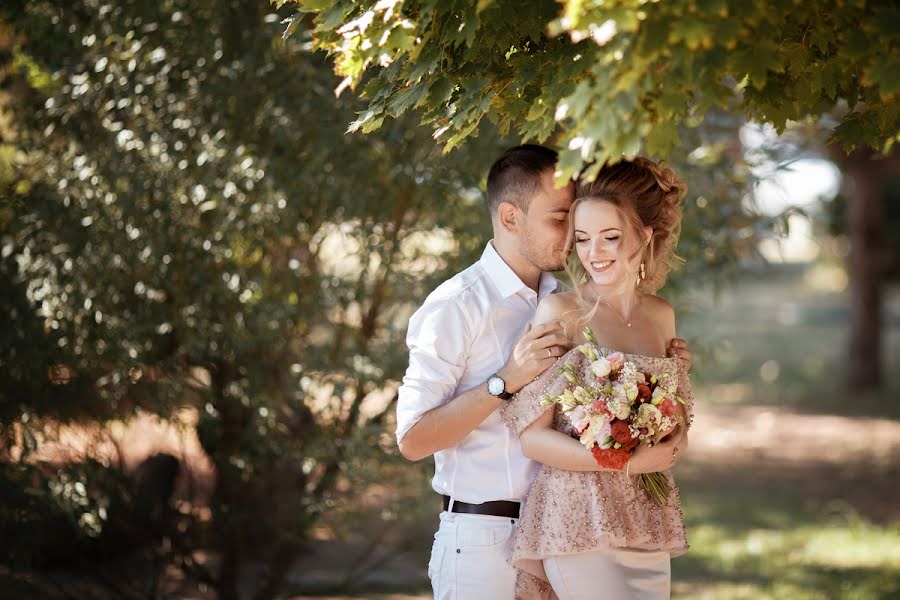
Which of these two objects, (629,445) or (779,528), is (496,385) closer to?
A: (629,445)

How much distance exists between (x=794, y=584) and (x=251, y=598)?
12.6 feet

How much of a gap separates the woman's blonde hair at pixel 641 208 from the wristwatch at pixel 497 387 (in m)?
0.32

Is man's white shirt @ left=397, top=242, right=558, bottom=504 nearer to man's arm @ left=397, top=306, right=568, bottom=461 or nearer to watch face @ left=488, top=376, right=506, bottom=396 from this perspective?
man's arm @ left=397, top=306, right=568, bottom=461

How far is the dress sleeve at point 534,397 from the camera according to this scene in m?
3.12

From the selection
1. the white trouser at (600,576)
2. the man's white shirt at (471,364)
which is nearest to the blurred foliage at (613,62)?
the man's white shirt at (471,364)

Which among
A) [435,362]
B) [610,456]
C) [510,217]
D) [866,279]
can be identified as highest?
[866,279]

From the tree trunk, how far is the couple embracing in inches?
515

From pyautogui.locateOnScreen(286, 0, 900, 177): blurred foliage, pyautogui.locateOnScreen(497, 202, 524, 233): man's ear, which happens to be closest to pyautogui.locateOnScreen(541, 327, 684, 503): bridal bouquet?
pyautogui.locateOnScreen(497, 202, 524, 233): man's ear

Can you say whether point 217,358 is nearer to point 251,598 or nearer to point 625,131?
point 251,598

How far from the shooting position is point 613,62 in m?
2.35

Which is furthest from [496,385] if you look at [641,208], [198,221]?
[198,221]

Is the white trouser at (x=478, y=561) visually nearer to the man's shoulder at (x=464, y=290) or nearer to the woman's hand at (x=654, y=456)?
the woman's hand at (x=654, y=456)

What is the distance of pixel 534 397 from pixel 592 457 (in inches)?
10.3

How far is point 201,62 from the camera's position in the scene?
550 centimetres
